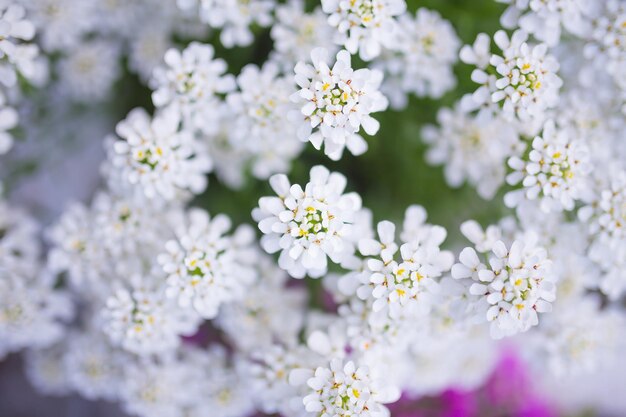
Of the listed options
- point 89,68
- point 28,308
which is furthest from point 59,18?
point 28,308

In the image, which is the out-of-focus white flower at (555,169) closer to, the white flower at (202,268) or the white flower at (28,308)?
the white flower at (202,268)

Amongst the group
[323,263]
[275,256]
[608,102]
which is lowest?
[323,263]

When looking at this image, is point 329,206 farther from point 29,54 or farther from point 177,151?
point 29,54

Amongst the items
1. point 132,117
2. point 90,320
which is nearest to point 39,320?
point 90,320

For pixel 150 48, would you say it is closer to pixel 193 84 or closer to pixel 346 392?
pixel 193 84

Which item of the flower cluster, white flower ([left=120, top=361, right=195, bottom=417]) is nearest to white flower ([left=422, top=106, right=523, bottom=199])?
the flower cluster

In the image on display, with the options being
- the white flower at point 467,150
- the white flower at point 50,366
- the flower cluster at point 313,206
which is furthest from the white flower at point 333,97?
the white flower at point 50,366
